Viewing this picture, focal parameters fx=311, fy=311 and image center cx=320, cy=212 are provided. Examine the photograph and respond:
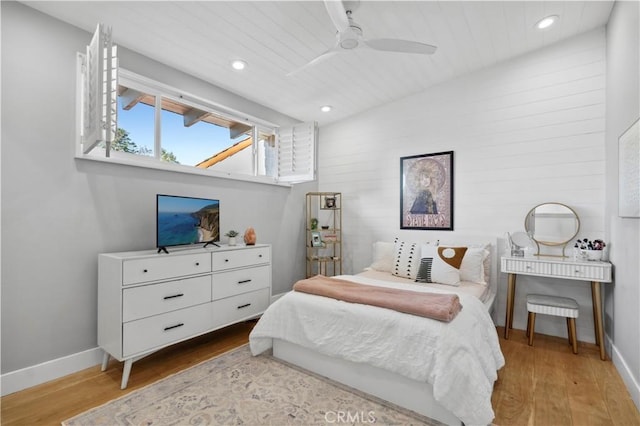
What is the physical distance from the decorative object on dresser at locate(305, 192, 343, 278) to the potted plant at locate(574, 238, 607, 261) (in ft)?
9.00

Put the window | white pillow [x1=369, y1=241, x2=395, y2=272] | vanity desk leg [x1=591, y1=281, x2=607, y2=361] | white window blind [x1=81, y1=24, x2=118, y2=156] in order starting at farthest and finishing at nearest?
1. white pillow [x1=369, y1=241, x2=395, y2=272]
2. vanity desk leg [x1=591, y1=281, x2=607, y2=361]
3. the window
4. white window blind [x1=81, y1=24, x2=118, y2=156]

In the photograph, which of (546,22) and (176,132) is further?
(176,132)

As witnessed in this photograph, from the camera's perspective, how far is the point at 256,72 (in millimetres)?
3375

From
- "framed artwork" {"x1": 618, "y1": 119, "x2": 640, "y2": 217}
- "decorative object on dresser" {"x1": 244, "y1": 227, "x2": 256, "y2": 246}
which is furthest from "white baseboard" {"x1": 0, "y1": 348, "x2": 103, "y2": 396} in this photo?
"framed artwork" {"x1": 618, "y1": 119, "x2": 640, "y2": 217}

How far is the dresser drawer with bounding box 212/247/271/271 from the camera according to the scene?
298 centimetres

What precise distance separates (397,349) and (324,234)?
8.97 feet

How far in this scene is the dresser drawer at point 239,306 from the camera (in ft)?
9.80

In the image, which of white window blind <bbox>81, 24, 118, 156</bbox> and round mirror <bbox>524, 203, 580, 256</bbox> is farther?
round mirror <bbox>524, 203, 580, 256</bbox>

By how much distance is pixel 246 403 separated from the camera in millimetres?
2082

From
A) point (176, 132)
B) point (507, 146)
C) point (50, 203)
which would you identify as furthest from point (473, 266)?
point (50, 203)

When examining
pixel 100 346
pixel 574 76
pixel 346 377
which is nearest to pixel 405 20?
pixel 574 76

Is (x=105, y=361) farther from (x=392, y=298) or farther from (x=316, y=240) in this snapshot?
(x=316, y=240)

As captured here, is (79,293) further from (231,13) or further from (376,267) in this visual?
(376,267)

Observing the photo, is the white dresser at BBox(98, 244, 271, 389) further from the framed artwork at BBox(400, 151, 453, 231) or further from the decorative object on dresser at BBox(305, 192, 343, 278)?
the framed artwork at BBox(400, 151, 453, 231)
